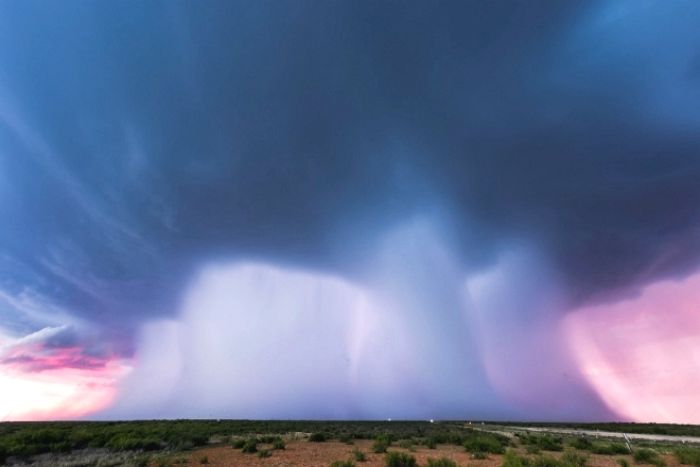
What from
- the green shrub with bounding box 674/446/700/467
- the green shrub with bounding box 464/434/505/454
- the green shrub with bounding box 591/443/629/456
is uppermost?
the green shrub with bounding box 464/434/505/454

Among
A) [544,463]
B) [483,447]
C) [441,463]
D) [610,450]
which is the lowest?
[544,463]

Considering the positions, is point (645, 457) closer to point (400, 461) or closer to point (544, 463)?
point (544, 463)

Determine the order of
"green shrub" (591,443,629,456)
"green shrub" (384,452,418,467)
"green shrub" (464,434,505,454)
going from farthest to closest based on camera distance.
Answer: "green shrub" (464,434,505,454), "green shrub" (591,443,629,456), "green shrub" (384,452,418,467)

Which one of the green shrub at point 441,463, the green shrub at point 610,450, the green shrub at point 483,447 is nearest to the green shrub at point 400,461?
the green shrub at point 441,463

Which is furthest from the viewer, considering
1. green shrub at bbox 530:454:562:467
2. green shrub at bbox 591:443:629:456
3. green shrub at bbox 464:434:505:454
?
green shrub at bbox 464:434:505:454

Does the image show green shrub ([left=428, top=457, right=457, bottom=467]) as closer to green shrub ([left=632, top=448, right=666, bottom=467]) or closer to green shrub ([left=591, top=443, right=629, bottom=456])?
green shrub ([left=632, top=448, right=666, bottom=467])

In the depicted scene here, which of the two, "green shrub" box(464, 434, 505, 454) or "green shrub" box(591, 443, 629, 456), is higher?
"green shrub" box(464, 434, 505, 454)

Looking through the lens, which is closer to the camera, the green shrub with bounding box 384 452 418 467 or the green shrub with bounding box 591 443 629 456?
the green shrub with bounding box 384 452 418 467

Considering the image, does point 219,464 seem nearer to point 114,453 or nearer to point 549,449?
point 114,453

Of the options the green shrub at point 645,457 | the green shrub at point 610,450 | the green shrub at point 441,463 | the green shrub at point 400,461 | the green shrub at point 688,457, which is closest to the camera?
the green shrub at point 441,463

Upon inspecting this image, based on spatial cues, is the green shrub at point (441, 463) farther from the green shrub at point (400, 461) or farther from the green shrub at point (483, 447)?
the green shrub at point (483, 447)

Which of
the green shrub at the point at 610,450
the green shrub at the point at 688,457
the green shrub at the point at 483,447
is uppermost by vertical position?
the green shrub at the point at 483,447

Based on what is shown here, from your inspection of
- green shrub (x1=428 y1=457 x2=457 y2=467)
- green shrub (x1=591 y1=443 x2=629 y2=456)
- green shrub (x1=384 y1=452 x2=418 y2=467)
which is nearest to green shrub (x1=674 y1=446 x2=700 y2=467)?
green shrub (x1=591 y1=443 x2=629 y2=456)

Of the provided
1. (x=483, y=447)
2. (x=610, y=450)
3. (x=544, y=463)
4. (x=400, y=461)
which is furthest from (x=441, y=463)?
(x=610, y=450)
